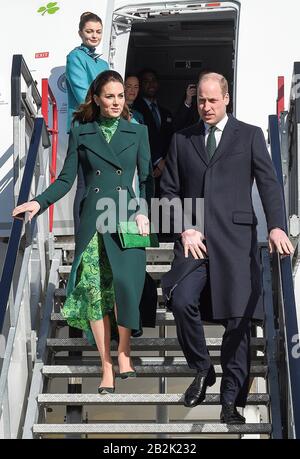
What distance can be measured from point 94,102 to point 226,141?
2.74ft

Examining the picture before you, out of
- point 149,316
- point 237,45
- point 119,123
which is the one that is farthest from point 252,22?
point 149,316

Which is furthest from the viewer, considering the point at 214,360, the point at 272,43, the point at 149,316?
the point at 272,43

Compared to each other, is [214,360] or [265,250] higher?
[265,250]

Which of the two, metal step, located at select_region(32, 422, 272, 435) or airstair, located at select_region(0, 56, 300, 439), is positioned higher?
airstair, located at select_region(0, 56, 300, 439)

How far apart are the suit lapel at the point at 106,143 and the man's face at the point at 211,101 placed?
495mm

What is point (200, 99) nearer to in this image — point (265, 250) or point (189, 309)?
point (189, 309)

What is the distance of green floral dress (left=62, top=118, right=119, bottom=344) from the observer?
226 inches

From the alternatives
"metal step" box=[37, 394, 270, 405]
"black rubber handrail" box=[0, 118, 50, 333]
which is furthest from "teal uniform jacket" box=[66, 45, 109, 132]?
"metal step" box=[37, 394, 270, 405]

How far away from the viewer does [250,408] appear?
7.78 metres

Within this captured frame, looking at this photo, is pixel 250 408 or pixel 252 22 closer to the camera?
pixel 250 408

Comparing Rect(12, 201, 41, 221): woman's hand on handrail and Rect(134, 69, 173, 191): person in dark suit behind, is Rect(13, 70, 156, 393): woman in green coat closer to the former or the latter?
Rect(12, 201, 41, 221): woman's hand on handrail

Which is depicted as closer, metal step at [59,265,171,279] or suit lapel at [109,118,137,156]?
suit lapel at [109,118,137,156]

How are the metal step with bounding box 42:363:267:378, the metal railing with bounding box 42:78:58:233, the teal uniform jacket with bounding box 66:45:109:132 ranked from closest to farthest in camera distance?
Result: the metal step with bounding box 42:363:267:378
the teal uniform jacket with bounding box 66:45:109:132
the metal railing with bounding box 42:78:58:233
